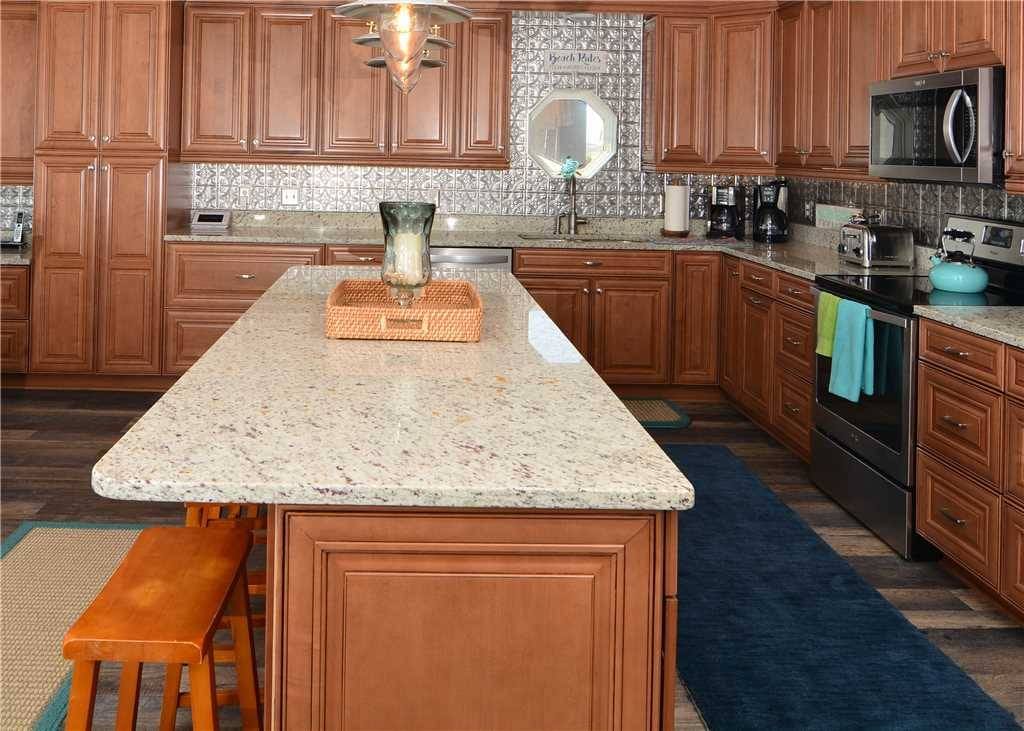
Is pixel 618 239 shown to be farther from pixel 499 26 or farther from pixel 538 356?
pixel 538 356

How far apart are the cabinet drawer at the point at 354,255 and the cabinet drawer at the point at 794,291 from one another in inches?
89.4

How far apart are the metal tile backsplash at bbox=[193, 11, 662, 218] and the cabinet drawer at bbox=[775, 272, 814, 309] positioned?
1.91 meters

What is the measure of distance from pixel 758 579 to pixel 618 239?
11.0 ft

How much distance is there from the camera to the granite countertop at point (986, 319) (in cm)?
319

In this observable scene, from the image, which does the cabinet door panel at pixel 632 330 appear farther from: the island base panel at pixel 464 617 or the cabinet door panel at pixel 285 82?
the island base panel at pixel 464 617

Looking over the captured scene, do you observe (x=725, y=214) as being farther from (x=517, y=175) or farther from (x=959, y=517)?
(x=959, y=517)

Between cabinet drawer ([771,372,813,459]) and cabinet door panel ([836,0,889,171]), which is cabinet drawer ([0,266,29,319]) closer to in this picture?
cabinet drawer ([771,372,813,459])

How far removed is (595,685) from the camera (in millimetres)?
1712

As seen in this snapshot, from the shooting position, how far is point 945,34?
13.6 ft

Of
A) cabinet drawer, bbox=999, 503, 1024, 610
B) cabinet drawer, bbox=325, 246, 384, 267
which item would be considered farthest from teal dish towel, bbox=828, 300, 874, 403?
cabinet drawer, bbox=325, 246, 384, 267

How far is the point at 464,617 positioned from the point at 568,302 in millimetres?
4809

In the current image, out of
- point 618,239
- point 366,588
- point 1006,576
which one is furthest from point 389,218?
point 618,239

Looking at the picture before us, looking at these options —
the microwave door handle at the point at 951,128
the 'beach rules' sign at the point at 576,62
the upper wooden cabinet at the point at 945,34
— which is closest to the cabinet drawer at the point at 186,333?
the 'beach rules' sign at the point at 576,62

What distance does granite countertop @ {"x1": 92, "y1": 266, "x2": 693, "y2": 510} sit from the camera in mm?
1625
